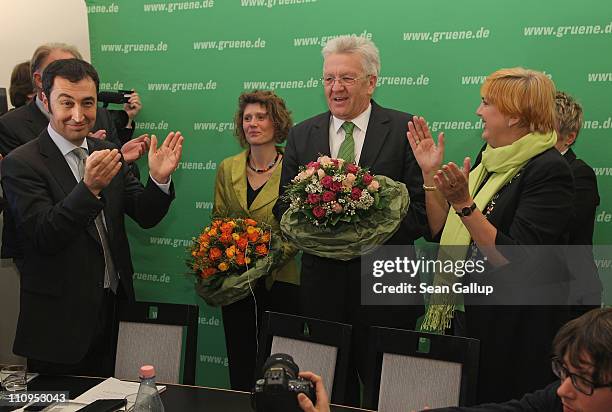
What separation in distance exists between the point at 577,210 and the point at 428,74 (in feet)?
3.67

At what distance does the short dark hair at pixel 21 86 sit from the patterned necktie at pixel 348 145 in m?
2.14

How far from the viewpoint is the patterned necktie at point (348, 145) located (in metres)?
3.45

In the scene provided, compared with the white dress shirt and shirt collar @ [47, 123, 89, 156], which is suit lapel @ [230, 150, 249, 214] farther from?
shirt collar @ [47, 123, 89, 156]

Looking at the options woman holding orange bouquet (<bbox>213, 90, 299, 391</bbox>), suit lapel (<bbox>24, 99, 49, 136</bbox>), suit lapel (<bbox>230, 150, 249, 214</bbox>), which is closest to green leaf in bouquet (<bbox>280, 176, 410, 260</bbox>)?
woman holding orange bouquet (<bbox>213, 90, 299, 391</bbox>)

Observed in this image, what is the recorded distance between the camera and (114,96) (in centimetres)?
449

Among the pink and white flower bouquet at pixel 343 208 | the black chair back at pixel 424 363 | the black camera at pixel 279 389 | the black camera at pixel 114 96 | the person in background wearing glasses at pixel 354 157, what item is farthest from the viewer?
the black camera at pixel 114 96

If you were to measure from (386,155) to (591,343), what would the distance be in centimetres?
174

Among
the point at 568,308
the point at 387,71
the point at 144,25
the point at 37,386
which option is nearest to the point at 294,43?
the point at 387,71

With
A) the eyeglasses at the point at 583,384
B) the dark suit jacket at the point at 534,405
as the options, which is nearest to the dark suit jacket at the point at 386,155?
the dark suit jacket at the point at 534,405

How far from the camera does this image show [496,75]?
3.00 m

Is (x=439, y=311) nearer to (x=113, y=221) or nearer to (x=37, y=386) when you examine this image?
(x=113, y=221)

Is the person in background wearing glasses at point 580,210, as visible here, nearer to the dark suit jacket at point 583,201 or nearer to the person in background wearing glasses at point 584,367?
the dark suit jacket at point 583,201

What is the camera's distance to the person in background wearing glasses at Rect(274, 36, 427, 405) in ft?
10.9

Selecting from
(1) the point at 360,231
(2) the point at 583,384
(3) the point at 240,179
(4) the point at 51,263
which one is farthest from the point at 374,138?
(2) the point at 583,384
